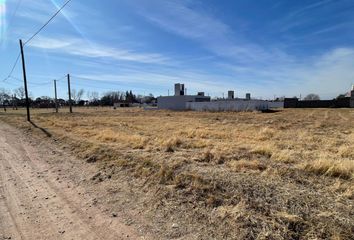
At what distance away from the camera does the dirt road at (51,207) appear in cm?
357

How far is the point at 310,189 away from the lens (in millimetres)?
4965

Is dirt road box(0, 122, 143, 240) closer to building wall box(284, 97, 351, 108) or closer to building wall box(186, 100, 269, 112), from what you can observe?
building wall box(186, 100, 269, 112)

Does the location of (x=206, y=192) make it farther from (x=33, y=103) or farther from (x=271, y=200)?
(x=33, y=103)

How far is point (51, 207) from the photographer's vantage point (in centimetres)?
445

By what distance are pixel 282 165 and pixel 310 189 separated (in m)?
1.95

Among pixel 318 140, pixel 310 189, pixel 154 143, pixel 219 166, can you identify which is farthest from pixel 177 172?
pixel 318 140

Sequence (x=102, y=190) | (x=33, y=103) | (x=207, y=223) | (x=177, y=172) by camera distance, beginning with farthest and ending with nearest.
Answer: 1. (x=33, y=103)
2. (x=177, y=172)
3. (x=102, y=190)
4. (x=207, y=223)

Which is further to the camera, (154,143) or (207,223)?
(154,143)

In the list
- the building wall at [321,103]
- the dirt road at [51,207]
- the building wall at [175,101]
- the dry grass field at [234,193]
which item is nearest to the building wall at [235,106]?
the building wall at [175,101]

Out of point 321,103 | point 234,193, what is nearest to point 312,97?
point 321,103

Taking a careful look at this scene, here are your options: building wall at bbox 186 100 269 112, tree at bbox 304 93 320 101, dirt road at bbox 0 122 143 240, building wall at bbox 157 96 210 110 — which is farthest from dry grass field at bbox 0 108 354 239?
tree at bbox 304 93 320 101

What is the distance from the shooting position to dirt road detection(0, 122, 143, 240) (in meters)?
3.57

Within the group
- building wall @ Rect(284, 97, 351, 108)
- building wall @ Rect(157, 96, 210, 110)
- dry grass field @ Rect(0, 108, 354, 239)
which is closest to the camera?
dry grass field @ Rect(0, 108, 354, 239)

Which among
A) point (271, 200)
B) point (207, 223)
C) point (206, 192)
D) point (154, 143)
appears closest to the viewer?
point (207, 223)
